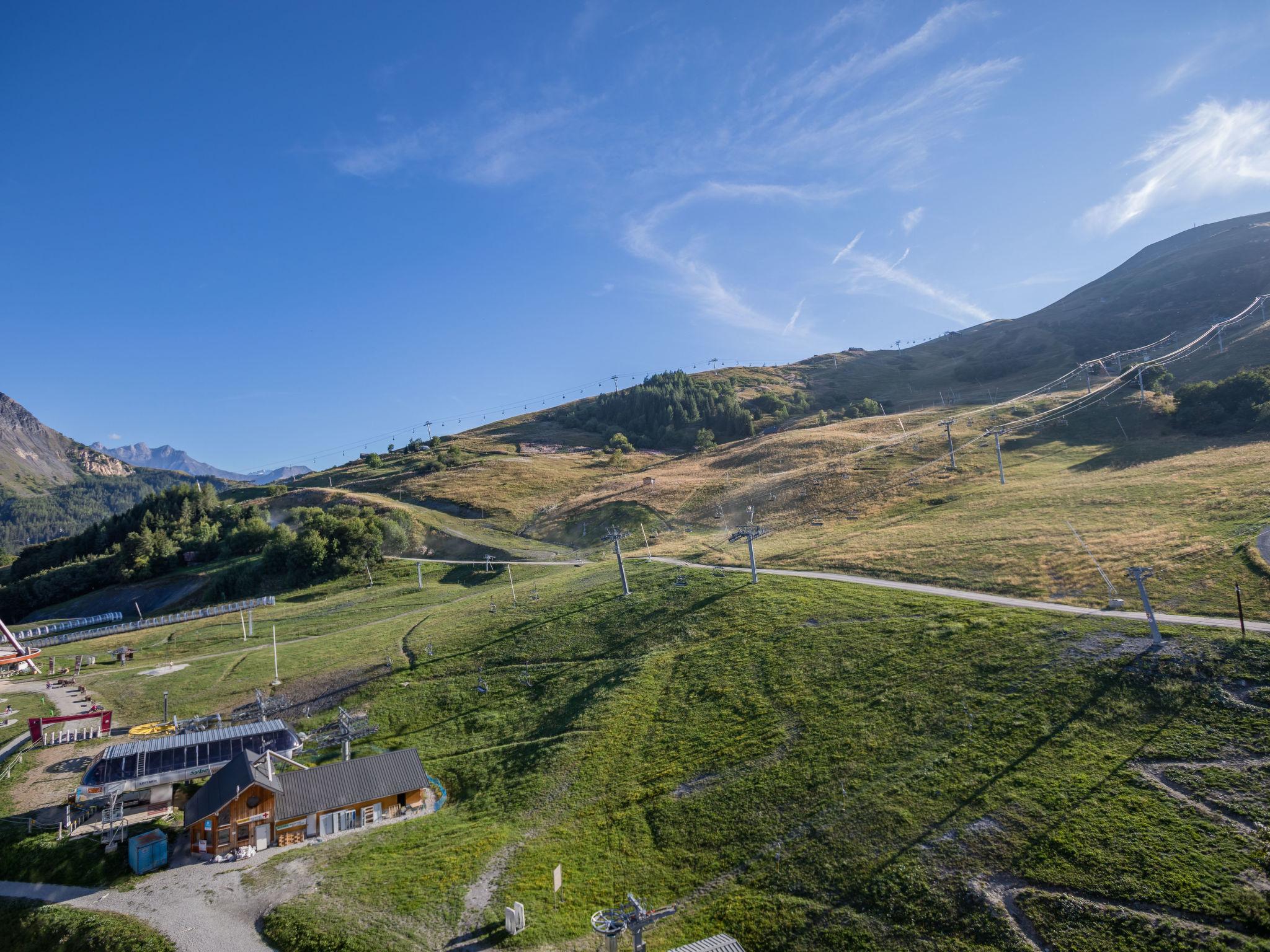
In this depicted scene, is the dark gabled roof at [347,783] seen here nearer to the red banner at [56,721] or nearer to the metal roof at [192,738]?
the metal roof at [192,738]

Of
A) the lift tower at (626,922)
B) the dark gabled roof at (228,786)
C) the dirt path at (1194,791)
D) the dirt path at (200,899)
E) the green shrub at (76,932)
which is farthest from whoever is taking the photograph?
the dark gabled roof at (228,786)

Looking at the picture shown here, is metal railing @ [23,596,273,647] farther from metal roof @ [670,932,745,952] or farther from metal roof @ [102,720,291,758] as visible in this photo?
metal roof @ [670,932,745,952]

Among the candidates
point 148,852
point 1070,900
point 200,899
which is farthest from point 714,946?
point 148,852

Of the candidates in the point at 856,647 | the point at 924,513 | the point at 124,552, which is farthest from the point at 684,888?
the point at 124,552

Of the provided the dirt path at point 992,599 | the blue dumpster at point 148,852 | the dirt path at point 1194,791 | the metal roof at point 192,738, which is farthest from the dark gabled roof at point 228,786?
the dirt path at point 992,599

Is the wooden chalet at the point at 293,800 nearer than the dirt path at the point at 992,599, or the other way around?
the wooden chalet at the point at 293,800

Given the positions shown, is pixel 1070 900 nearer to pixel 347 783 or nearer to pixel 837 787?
pixel 837 787

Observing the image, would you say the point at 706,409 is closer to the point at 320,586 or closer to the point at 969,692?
the point at 320,586
